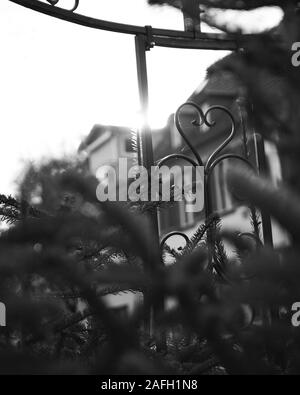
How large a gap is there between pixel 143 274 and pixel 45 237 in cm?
11

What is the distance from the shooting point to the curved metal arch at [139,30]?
1.88 m

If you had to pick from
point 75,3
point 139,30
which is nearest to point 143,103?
point 139,30

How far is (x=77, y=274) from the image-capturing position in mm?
365

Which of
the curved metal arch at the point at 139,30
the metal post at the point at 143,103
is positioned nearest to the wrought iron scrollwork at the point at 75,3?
the curved metal arch at the point at 139,30

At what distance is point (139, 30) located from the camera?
2035 mm

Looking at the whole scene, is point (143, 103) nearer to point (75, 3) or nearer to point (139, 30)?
point (139, 30)

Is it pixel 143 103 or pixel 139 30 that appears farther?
pixel 139 30

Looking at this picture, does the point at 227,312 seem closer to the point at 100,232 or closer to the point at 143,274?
the point at 143,274

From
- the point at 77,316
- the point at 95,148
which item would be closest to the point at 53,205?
the point at 77,316

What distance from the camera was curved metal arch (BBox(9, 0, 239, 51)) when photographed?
188 centimetres

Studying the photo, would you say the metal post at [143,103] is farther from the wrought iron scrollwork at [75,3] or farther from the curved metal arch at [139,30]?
the wrought iron scrollwork at [75,3]

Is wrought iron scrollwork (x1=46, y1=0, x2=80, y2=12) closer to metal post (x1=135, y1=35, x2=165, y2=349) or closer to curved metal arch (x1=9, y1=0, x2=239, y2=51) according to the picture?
curved metal arch (x1=9, y1=0, x2=239, y2=51)

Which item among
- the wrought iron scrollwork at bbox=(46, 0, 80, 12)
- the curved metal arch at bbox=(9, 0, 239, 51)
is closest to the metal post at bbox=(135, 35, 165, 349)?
the curved metal arch at bbox=(9, 0, 239, 51)

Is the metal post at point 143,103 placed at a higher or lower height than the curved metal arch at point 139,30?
lower
